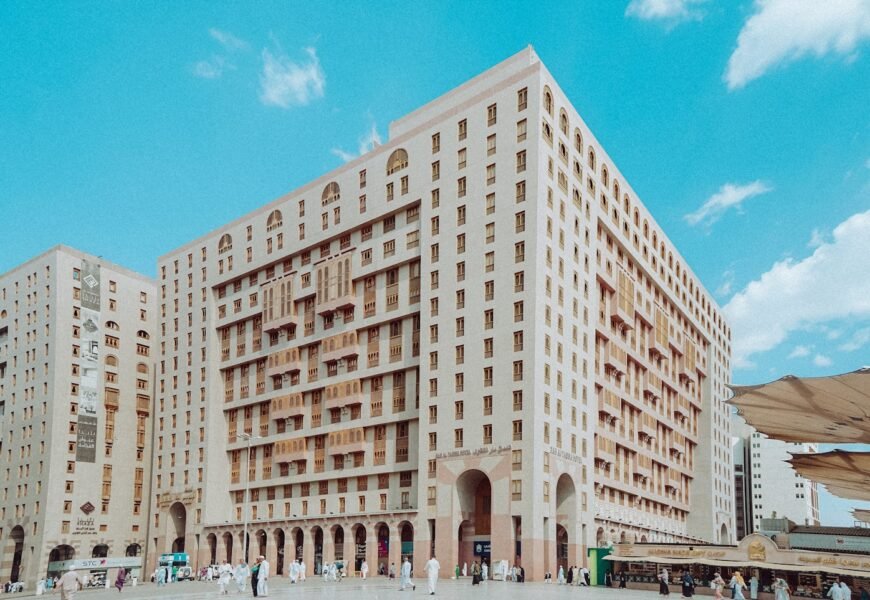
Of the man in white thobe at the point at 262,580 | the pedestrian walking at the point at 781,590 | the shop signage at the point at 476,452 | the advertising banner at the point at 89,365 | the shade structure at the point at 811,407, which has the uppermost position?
the advertising banner at the point at 89,365

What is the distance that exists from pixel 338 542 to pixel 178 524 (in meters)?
25.7

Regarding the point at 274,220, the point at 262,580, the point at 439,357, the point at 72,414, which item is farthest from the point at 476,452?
the point at 72,414

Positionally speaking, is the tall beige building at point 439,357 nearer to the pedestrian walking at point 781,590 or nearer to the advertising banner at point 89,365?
the advertising banner at point 89,365

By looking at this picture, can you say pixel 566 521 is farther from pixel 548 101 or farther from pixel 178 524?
pixel 178 524

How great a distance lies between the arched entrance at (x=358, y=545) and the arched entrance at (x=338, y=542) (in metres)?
1.92

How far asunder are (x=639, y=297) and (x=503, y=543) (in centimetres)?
4013

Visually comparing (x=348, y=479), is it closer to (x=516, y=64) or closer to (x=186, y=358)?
(x=186, y=358)

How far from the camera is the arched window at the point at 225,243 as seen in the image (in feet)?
353

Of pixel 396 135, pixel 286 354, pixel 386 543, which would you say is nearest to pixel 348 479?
pixel 386 543

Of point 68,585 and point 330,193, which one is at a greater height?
point 330,193

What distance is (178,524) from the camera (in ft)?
349

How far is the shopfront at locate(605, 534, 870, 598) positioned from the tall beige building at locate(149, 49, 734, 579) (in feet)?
34.9

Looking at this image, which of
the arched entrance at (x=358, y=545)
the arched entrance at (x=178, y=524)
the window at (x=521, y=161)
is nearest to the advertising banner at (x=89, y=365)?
the arched entrance at (x=178, y=524)

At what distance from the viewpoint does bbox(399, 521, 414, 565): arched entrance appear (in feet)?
269
